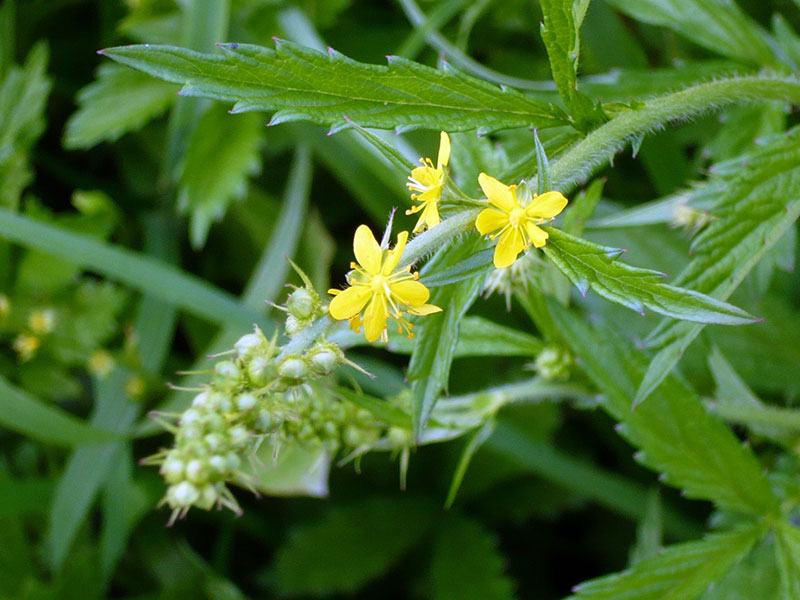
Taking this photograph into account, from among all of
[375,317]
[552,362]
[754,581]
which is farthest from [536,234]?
[754,581]

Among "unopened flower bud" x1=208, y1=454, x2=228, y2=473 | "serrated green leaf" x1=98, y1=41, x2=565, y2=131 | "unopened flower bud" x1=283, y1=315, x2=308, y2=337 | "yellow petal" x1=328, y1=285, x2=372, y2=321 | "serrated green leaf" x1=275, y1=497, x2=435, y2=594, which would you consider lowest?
"serrated green leaf" x1=275, y1=497, x2=435, y2=594

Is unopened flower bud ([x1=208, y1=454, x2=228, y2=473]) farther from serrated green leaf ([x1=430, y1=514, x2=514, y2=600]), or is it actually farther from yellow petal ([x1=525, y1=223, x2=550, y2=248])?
serrated green leaf ([x1=430, y1=514, x2=514, y2=600])

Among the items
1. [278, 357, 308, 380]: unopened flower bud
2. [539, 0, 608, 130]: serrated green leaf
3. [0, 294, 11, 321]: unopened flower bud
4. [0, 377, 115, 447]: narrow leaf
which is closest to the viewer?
[278, 357, 308, 380]: unopened flower bud

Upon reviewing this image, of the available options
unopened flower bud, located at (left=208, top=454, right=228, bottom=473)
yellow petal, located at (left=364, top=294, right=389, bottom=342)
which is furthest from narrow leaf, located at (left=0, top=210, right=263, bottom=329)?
yellow petal, located at (left=364, top=294, right=389, bottom=342)

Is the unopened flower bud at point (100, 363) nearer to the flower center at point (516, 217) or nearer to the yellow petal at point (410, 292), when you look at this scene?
the yellow petal at point (410, 292)

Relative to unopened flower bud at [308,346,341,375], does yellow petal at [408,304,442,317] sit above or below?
above

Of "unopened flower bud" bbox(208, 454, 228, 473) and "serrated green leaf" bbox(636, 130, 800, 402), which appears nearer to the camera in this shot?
"unopened flower bud" bbox(208, 454, 228, 473)

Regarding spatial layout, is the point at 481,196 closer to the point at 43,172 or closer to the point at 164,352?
the point at 164,352

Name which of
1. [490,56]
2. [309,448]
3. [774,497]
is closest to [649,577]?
[774,497]

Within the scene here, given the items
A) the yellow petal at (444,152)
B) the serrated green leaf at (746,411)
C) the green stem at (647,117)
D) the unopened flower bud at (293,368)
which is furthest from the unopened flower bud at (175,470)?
the serrated green leaf at (746,411)
